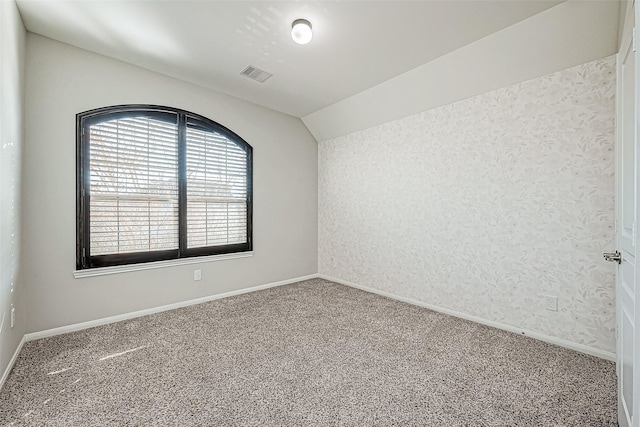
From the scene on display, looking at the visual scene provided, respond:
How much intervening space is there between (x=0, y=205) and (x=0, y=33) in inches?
41.8

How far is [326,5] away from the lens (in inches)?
82.7

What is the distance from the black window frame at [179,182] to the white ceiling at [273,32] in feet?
1.56

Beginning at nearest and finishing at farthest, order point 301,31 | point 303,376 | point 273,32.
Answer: point 303,376 < point 301,31 < point 273,32

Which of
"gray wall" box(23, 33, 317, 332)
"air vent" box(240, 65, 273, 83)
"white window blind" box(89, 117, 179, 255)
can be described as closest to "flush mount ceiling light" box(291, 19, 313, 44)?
"air vent" box(240, 65, 273, 83)

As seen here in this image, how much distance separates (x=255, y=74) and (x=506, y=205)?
2915 millimetres

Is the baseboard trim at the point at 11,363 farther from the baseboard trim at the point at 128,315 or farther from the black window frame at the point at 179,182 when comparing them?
the black window frame at the point at 179,182

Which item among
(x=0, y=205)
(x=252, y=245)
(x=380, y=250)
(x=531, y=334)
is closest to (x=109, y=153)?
(x=0, y=205)

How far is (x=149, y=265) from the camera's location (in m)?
3.11

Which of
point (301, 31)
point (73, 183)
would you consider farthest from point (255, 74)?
point (73, 183)

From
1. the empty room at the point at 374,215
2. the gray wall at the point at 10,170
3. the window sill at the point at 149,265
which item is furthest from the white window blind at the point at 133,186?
the gray wall at the point at 10,170

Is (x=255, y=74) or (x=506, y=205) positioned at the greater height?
(x=255, y=74)

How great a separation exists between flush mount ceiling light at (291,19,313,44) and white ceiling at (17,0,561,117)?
0.16 ft

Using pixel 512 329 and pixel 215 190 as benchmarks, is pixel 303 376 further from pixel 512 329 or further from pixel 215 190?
pixel 215 190

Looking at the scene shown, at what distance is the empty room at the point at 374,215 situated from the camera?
174cm
